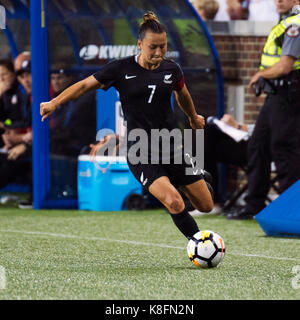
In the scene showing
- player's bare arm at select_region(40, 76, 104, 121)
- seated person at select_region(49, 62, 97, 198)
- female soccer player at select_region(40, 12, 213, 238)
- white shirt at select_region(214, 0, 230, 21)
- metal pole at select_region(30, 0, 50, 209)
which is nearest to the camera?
player's bare arm at select_region(40, 76, 104, 121)

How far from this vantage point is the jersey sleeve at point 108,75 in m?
7.44

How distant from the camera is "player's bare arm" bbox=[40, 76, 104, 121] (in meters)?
7.04

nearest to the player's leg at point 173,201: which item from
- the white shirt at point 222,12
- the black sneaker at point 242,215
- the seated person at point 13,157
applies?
the black sneaker at point 242,215

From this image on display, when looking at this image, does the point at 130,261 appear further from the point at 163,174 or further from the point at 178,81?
the point at 178,81

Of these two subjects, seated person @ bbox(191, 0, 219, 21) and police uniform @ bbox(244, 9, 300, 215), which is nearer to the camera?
police uniform @ bbox(244, 9, 300, 215)

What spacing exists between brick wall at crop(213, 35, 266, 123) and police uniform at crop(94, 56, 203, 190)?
5.59 meters

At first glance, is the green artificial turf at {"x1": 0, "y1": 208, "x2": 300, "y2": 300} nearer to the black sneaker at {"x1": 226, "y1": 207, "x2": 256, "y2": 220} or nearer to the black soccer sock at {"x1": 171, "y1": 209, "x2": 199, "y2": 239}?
the black sneaker at {"x1": 226, "y1": 207, "x2": 256, "y2": 220}

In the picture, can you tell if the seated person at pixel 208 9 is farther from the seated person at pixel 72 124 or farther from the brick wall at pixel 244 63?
the seated person at pixel 72 124

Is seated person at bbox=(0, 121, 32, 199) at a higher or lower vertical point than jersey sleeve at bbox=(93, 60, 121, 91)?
lower

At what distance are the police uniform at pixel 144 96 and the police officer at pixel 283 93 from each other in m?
2.93

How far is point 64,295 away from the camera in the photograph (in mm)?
6035

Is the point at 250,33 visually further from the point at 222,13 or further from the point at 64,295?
the point at 64,295

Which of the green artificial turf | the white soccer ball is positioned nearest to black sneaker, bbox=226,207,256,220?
the green artificial turf

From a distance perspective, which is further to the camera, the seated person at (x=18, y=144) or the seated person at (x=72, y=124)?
the seated person at (x=18, y=144)
